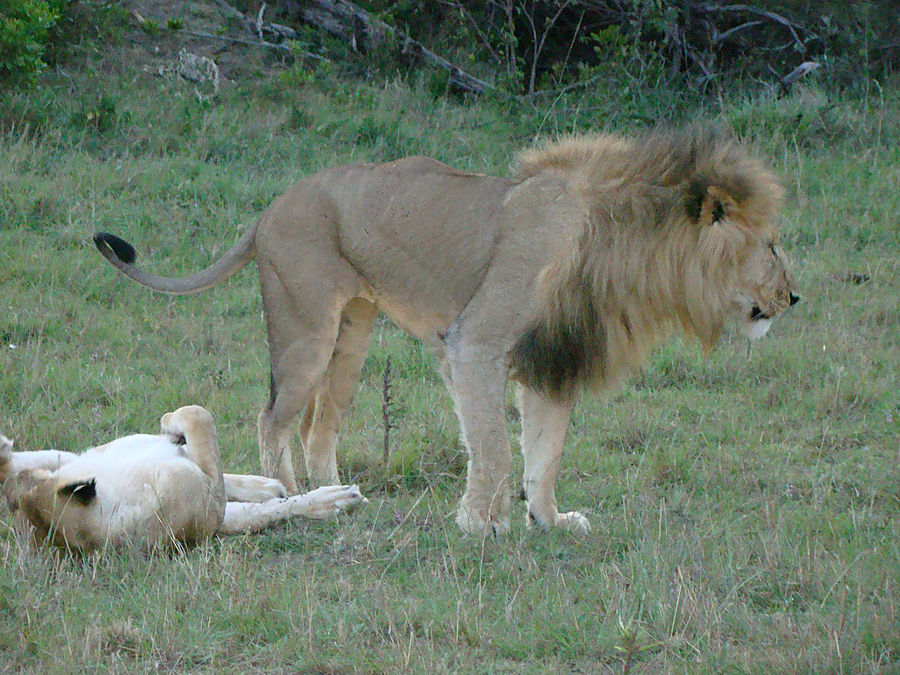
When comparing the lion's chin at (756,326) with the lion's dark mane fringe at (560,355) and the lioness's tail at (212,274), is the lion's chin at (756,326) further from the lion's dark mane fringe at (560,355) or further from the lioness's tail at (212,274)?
the lioness's tail at (212,274)

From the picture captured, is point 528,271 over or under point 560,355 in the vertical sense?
over

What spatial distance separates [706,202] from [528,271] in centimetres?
60

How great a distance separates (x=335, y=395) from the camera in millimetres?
4480

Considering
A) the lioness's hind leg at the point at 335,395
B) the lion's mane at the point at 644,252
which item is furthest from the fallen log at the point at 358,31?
the lion's mane at the point at 644,252

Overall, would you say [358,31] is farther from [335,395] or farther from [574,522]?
[574,522]

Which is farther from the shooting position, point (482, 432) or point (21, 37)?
point (21, 37)

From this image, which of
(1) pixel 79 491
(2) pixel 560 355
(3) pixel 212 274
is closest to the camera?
(1) pixel 79 491

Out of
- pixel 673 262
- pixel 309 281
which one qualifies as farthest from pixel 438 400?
pixel 673 262

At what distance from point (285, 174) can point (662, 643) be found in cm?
589

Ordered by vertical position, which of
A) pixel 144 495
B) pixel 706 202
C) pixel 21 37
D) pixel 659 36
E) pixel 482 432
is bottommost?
pixel 144 495

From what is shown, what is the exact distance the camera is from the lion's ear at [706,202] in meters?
3.65

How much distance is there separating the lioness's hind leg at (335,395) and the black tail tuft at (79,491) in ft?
3.79

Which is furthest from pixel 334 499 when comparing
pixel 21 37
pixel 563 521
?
pixel 21 37

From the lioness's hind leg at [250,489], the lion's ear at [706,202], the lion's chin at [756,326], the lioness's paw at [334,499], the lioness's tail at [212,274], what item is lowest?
the lioness's hind leg at [250,489]
